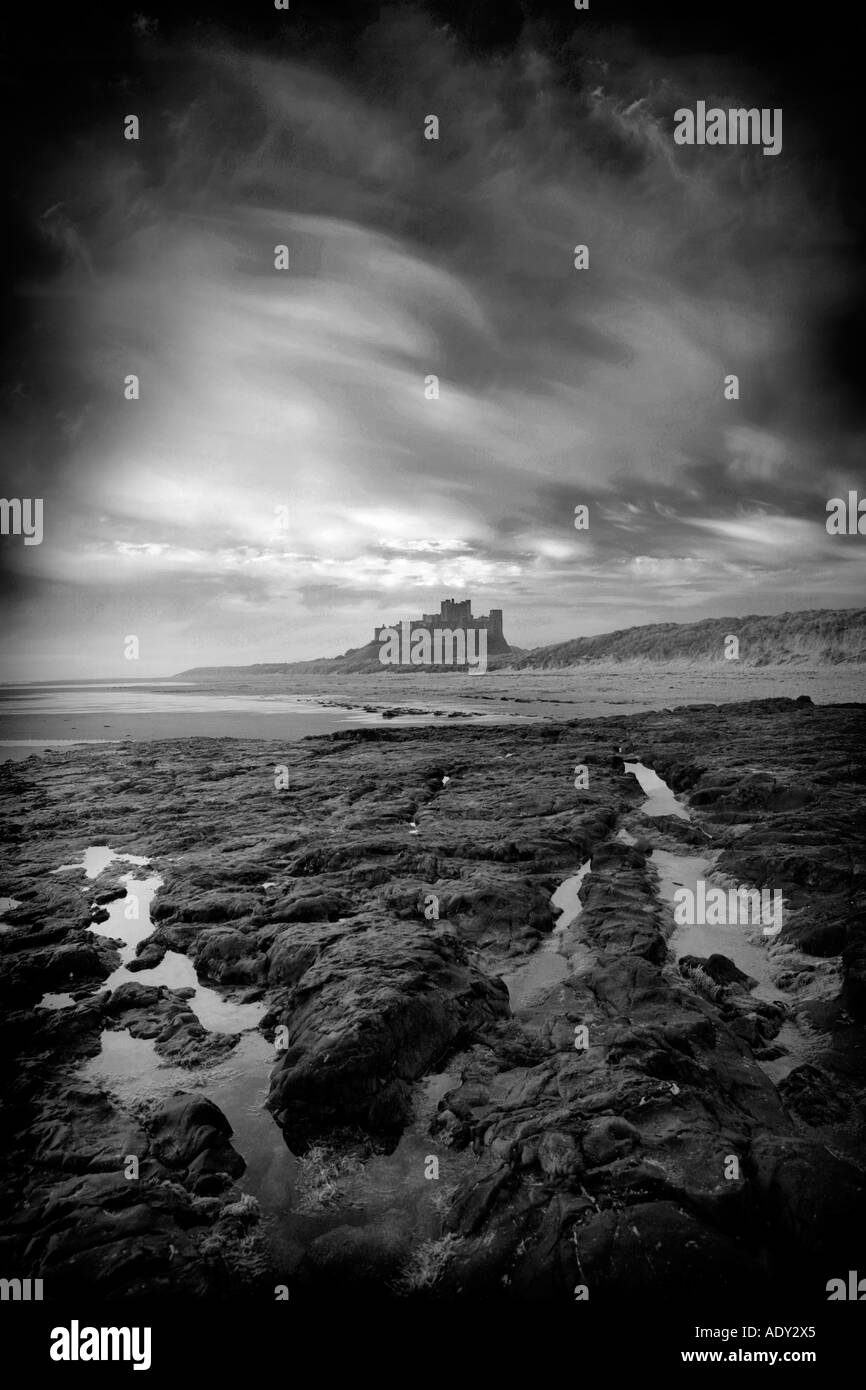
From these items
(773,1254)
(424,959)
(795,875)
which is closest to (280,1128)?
(424,959)

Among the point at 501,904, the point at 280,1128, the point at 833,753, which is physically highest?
the point at 833,753

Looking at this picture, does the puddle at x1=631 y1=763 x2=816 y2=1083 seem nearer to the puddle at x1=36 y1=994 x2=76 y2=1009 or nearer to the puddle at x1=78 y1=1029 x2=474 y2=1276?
the puddle at x1=78 y1=1029 x2=474 y2=1276

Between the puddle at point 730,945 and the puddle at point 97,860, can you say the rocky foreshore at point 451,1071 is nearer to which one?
the puddle at point 730,945

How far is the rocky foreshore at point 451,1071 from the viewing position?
4.05 meters

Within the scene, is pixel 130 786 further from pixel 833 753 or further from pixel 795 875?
pixel 833 753

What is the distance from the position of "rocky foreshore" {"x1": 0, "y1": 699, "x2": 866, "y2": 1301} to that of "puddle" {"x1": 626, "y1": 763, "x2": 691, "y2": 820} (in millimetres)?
2629

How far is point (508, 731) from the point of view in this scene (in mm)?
31641

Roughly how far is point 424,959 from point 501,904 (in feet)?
9.05

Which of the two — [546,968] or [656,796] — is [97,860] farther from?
[656,796]

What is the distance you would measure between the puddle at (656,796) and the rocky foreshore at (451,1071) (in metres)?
2.63

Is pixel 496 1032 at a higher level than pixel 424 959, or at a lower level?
lower

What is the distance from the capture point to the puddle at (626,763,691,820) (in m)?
15.9

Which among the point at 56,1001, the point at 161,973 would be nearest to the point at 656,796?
the point at 161,973

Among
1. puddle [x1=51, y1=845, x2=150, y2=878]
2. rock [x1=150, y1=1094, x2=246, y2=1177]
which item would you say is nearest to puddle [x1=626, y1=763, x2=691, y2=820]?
rock [x1=150, y1=1094, x2=246, y2=1177]
